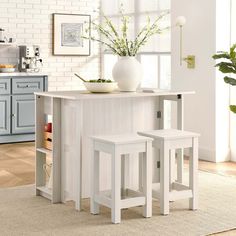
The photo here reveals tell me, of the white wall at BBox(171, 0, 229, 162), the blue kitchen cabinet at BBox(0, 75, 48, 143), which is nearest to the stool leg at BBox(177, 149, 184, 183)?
the white wall at BBox(171, 0, 229, 162)

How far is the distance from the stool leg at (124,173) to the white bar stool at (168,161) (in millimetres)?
277

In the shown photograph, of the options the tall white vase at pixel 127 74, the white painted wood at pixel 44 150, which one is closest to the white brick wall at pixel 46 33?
the white painted wood at pixel 44 150

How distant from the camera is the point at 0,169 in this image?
643 cm

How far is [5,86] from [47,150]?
3.28 m

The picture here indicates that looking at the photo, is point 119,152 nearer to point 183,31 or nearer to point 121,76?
point 121,76

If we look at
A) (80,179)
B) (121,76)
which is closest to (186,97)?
(121,76)

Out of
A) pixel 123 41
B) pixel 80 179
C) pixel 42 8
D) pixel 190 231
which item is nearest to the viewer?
pixel 190 231

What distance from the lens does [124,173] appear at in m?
4.88

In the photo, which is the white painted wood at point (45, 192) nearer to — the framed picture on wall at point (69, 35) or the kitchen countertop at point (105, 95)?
the kitchen countertop at point (105, 95)

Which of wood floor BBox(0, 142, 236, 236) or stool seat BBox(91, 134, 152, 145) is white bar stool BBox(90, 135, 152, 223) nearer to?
stool seat BBox(91, 134, 152, 145)

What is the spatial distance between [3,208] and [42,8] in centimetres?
489

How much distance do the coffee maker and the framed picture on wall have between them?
0.45 metres

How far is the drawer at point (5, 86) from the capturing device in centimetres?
809

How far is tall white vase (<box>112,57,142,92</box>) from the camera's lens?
5.12 metres
